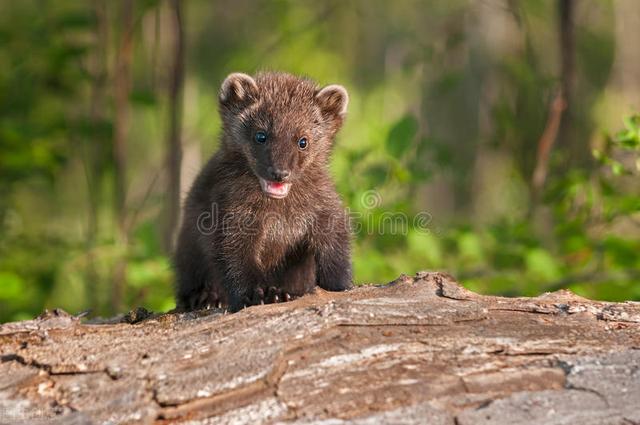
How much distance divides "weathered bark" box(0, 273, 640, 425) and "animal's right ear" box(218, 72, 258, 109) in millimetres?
2511

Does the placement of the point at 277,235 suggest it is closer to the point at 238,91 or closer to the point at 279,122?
the point at 279,122

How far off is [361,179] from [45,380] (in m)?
4.86

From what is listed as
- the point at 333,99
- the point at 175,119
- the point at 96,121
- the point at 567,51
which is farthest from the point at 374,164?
the point at 96,121

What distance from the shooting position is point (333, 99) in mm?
7059

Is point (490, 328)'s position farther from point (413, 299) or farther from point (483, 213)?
point (483, 213)

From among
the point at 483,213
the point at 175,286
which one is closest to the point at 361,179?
the point at 175,286

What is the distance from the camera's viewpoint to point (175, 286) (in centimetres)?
730

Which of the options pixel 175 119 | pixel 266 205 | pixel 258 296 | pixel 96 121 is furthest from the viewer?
pixel 96 121

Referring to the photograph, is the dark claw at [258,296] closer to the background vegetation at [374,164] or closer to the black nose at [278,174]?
the black nose at [278,174]

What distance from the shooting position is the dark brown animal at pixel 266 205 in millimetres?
6227

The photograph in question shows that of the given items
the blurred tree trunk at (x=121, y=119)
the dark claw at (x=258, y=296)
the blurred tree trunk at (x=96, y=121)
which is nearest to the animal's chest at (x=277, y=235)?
the dark claw at (x=258, y=296)

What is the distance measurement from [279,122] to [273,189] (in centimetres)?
65

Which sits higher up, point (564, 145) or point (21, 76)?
point (21, 76)

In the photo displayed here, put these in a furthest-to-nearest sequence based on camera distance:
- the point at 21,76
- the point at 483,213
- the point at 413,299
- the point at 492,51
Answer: the point at 483,213 → the point at 492,51 → the point at 21,76 → the point at 413,299
